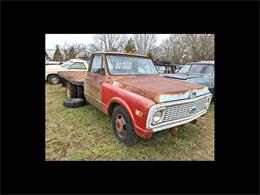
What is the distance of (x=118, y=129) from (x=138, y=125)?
804 millimetres

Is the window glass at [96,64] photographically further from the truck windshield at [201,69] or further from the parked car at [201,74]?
the truck windshield at [201,69]

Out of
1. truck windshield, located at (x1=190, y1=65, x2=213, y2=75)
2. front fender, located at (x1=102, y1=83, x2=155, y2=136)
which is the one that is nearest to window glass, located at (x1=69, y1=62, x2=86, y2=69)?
truck windshield, located at (x1=190, y1=65, x2=213, y2=75)

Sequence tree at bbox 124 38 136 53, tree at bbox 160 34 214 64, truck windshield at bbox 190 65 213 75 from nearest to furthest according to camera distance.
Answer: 1. truck windshield at bbox 190 65 213 75
2. tree at bbox 160 34 214 64
3. tree at bbox 124 38 136 53

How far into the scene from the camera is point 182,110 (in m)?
2.97

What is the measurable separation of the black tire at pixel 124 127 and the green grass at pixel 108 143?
17 centimetres

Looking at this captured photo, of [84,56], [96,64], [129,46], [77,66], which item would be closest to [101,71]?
[96,64]

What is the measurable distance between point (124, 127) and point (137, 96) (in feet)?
2.47

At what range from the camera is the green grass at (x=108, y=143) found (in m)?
3.15

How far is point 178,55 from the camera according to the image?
25312 mm

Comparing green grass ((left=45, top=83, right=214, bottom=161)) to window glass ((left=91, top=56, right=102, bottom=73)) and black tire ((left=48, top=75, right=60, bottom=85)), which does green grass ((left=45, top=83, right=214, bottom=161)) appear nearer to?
window glass ((left=91, top=56, right=102, bottom=73))

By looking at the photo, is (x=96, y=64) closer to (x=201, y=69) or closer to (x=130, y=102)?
(x=130, y=102)

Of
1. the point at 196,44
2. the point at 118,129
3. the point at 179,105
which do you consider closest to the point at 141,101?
the point at 179,105

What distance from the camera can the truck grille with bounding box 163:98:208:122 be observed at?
277 centimetres

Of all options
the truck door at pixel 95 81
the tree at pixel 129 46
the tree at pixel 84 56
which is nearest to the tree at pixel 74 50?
the tree at pixel 84 56
